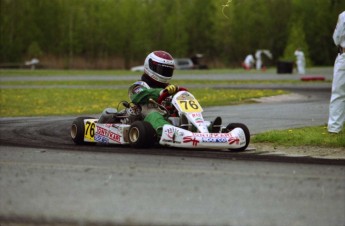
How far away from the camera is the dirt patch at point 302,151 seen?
12.3m

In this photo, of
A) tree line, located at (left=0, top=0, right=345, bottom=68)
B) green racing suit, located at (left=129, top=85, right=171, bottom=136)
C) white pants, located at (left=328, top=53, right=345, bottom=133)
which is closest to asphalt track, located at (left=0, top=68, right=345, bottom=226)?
green racing suit, located at (left=129, top=85, right=171, bottom=136)

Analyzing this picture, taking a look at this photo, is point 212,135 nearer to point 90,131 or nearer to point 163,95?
point 163,95

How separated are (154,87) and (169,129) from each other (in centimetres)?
188

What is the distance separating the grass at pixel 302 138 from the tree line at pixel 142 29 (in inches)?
2826

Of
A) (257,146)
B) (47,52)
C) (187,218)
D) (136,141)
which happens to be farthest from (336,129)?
(47,52)

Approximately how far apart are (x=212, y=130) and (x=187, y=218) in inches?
235

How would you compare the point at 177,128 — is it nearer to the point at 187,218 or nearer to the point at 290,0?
the point at 187,218

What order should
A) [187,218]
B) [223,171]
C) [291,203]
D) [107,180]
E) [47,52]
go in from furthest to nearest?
[47,52] → [223,171] → [107,180] → [291,203] → [187,218]

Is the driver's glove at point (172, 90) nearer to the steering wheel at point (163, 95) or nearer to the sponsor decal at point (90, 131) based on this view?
the steering wheel at point (163, 95)

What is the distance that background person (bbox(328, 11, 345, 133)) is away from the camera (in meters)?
14.5

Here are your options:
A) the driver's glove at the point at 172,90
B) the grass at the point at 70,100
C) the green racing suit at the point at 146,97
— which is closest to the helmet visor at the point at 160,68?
the green racing suit at the point at 146,97

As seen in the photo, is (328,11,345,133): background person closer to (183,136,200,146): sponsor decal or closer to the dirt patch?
the dirt patch

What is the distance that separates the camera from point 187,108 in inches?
513

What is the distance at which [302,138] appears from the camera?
13.9 meters
